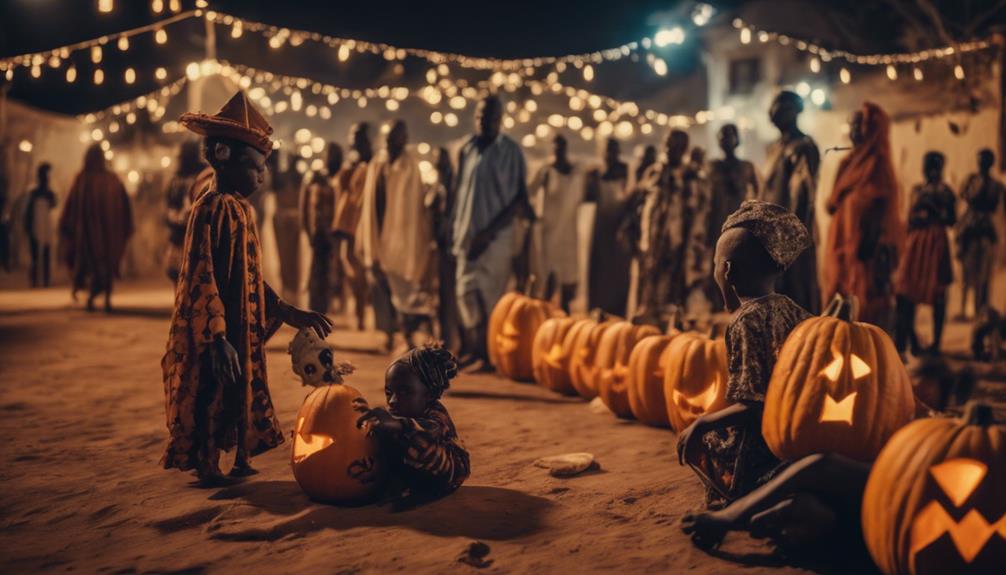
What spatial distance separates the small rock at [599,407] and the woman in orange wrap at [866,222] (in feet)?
7.95

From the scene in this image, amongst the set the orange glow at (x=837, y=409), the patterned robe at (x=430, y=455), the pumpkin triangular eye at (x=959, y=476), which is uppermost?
the orange glow at (x=837, y=409)

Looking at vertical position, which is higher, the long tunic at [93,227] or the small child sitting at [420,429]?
the long tunic at [93,227]

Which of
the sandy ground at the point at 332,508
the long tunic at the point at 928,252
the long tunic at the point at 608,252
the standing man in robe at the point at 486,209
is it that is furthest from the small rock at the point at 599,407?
the long tunic at the point at 608,252

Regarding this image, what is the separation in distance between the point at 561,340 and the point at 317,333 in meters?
3.10

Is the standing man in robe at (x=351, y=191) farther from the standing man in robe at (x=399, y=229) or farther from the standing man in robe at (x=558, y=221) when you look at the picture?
the standing man in robe at (x=558, y=221)

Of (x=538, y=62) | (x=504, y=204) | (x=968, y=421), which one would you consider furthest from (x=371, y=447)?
(x=538, y=62)

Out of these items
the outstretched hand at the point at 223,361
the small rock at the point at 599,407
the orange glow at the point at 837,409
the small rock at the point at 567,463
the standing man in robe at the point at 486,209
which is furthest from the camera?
the standing man in robe at the point at 486,209

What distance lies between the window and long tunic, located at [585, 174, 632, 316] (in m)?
29.6

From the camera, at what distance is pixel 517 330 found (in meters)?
8.30

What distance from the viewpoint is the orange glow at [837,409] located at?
365 centimetres

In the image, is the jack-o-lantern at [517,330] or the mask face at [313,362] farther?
the jack-o-lantern at [517,330]

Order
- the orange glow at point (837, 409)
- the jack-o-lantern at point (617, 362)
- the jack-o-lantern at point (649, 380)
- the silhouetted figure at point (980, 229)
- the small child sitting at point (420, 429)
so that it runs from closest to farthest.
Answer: the orange glow at point (837, 409) → the small child sitting at point (420, 429) → the jack-o-lantern at point (649, 380) → the jack-o-lantern at point (617, 362) → the silhouetted figure at point (980, 229)

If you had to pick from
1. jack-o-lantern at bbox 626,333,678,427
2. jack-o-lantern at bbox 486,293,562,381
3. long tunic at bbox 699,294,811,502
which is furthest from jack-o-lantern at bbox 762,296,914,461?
jack-o-lantern at bbox 486,293,562,381

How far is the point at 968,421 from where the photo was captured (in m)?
3.11
